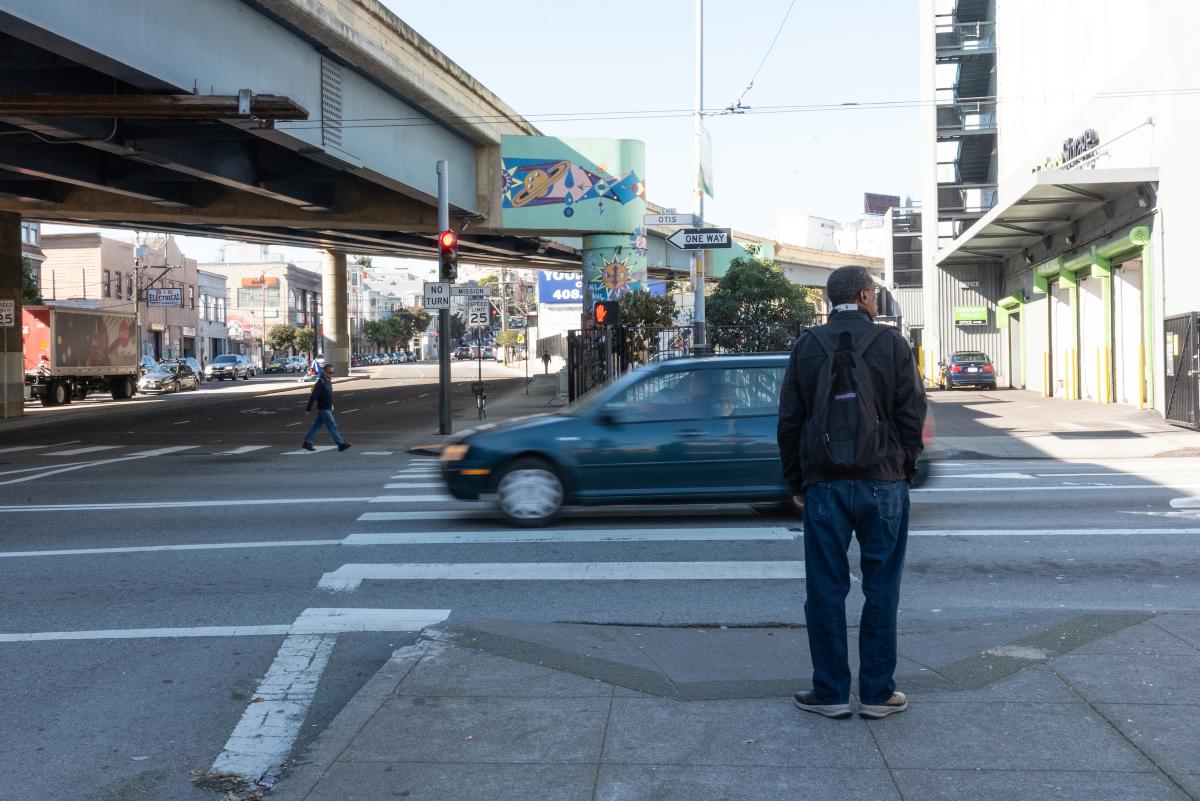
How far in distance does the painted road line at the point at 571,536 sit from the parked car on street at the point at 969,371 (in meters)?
32.8

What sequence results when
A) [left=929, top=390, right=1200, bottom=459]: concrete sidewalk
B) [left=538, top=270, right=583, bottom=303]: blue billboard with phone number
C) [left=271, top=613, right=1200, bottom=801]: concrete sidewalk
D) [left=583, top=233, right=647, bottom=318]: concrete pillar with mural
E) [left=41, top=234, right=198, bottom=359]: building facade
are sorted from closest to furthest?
[left=271, top=613, right=1200, bottom=801]: concrete sidewalk
[left=929, top=390, right=1200, bottom=459]: concrete sidewalk
[left=583, top=233, right=647, bottom=318]: concrete pillar with mural
[left=41, top=234, right=198, bottom=359]: building facade
[left=538, top=270, right=583, bottom=303]: blue billboard with phone number

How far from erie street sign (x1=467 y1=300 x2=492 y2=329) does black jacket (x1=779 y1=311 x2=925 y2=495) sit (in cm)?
2321

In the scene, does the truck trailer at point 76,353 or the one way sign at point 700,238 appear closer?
the one way sign at point 700,238

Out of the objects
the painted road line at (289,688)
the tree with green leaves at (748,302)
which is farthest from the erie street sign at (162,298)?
the painted road line at (289,688)

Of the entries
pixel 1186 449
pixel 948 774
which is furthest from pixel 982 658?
pixel 1186 449

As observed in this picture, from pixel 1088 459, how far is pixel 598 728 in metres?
14.5

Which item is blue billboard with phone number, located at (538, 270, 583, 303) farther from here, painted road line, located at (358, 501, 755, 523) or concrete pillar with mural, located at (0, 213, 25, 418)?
painted road line, located at (358, 501, 755, 523)

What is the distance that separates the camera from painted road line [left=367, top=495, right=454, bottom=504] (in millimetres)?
12680

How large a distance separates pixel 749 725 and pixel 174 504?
9824 mm

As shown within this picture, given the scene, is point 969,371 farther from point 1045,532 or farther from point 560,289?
point 560,289

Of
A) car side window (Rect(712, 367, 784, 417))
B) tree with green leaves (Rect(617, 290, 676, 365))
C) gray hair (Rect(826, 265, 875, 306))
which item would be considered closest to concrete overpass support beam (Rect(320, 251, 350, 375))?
tree with green leaves (Rect(617, 290, 676, 365))

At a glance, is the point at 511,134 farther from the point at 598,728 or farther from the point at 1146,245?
the point at 598,728

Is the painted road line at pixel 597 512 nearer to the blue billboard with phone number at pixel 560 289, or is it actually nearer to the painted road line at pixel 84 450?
the painted road line at pixel 84 450

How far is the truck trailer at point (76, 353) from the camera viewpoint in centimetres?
4275
